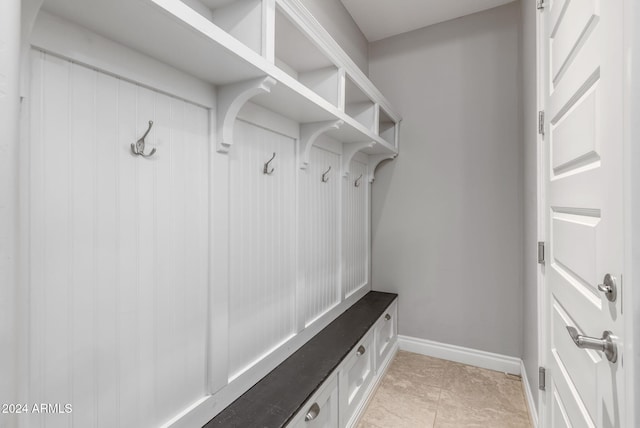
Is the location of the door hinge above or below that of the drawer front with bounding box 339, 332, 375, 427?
above

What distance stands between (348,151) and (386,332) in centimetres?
148

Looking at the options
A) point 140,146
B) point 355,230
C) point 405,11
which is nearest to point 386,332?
point 355,230

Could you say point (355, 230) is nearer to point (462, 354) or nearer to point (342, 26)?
point (462, 354)

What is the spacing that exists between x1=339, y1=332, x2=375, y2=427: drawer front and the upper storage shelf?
4.25ft

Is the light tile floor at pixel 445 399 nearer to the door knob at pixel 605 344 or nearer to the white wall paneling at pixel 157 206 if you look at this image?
the white wall paneling at pixel 157 206

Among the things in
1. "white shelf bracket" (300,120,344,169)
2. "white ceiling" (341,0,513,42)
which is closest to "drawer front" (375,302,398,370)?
"white shelf bracket" (300,120,344,169)

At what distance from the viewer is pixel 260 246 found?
139 cm

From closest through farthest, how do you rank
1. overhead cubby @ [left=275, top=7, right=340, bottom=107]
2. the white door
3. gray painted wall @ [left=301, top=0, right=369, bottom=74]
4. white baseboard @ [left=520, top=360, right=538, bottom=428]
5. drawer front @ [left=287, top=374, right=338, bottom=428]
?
the white door, drawer front @ [left=287, top=374, right=338, bottom=428], overhead cubby @ [left=275, top=7, right=340, bottom=107], white baseboard @ [left=520, top=360, right=538, bottom=428], gray painted wall @ [left=301, top=0, right=369, bottom=74]

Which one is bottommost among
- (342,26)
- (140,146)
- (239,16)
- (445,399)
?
(445,399)

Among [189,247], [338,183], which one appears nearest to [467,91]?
[338,183]

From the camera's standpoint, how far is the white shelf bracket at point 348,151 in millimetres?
2107

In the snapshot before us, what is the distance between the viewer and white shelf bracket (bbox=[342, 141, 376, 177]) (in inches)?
83.0

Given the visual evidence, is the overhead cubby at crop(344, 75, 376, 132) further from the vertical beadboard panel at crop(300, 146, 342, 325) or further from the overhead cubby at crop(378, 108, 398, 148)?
the overhead cubby at crop(378, 108, 398, 148)

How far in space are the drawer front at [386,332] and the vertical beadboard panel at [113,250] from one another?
143 centimetres
